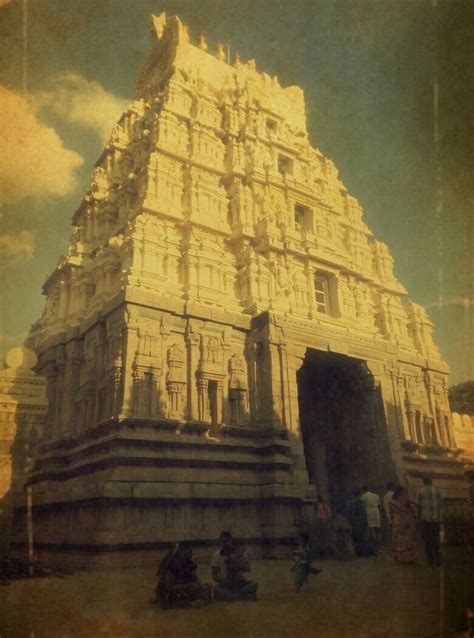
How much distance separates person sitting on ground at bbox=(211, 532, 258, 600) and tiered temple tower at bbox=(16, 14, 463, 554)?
17.4ft

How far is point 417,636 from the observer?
18.9 ft

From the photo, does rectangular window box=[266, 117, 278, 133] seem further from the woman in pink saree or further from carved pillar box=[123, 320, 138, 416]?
the woman in pink saree

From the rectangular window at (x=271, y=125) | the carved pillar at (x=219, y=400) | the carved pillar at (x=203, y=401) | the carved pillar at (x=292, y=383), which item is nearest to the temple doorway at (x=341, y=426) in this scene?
the carved pillar at (x=292, y=383)

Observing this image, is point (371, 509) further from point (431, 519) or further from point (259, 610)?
point (259, 610)

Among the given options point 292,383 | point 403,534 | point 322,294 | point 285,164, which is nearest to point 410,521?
point 403,534

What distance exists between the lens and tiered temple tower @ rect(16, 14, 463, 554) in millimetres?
14594

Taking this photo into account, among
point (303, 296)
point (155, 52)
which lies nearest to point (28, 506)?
point (303, 296)

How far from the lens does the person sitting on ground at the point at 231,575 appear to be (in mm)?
8047

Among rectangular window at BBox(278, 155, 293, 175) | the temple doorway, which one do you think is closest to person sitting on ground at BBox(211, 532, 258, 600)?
the temple doorway

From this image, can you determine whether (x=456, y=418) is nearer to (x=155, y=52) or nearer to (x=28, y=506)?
(x=28, y=506)

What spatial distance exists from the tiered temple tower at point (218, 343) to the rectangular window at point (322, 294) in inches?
2.8

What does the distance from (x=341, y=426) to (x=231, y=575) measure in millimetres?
13394

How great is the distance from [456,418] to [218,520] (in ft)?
64.3

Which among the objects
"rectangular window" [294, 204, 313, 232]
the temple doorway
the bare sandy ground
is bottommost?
the bare sandy ground
